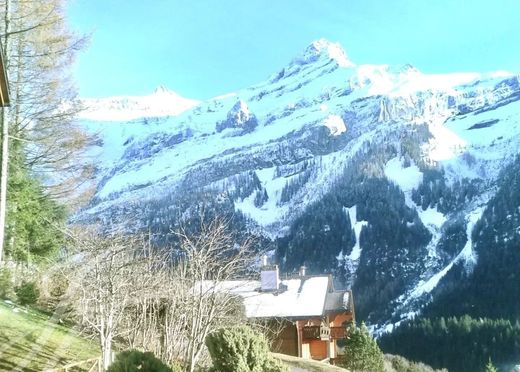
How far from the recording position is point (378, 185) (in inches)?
6422

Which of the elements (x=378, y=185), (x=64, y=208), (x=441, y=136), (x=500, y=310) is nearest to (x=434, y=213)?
(x=378, y=185)

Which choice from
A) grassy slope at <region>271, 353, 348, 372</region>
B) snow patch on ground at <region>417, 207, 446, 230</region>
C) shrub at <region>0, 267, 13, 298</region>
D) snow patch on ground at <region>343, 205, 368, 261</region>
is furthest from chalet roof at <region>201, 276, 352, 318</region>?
snow patch on ground at <region>417, 207, 446, 230</region>

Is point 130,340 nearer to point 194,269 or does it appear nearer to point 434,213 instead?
point 194,269

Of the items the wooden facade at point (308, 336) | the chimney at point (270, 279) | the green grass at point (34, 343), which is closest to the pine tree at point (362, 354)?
the wooden facade at point (308, 336)

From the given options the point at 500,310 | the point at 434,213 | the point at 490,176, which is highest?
the point at 490,176

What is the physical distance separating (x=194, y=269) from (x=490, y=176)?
164 m

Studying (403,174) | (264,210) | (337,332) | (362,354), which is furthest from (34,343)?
(264,210)

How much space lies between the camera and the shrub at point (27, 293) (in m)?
18.1

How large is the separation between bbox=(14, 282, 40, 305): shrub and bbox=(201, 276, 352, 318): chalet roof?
17.2 meters

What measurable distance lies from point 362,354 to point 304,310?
6.81 meters

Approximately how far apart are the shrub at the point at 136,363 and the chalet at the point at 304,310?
87.0 ft

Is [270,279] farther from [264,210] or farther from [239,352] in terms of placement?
[264,210]

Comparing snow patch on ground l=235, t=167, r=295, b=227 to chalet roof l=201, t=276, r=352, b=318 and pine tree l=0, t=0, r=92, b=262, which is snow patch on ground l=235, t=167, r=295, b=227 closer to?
chalet roof l=201, t=276, r=352, b=318

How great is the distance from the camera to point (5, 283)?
1828cm
